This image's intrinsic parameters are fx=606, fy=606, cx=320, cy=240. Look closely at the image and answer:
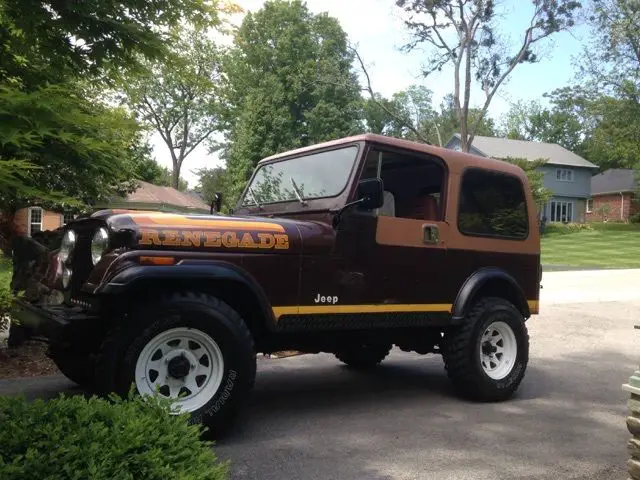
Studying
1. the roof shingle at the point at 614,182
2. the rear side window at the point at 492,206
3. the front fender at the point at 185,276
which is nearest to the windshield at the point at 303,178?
the front fender at the point at 185,276

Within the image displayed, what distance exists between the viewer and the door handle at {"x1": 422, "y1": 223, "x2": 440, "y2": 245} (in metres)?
5.13

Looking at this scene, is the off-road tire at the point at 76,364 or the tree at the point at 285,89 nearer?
the off-road tire at the point at 76,364

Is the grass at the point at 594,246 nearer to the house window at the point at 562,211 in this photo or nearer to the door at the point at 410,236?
the house window at the point at 562,211

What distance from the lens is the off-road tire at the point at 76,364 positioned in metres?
4.50

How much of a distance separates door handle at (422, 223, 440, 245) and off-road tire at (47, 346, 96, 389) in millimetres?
2774

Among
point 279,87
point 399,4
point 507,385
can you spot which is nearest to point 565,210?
point 279,87

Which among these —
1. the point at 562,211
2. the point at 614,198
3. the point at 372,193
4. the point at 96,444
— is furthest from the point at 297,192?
the point at 614,198

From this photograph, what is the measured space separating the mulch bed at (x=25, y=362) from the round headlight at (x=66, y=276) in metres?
2.19

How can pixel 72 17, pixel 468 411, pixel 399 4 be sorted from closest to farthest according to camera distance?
1. pixel 72 17
2. pixel 468 411
3. pixel 399 4

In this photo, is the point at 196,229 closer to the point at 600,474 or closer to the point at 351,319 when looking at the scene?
the point at 351,319

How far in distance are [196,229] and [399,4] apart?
78.7ft

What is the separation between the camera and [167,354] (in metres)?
3.91

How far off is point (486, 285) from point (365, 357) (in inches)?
67.7

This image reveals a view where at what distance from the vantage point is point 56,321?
3.85 meters
